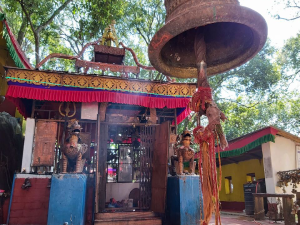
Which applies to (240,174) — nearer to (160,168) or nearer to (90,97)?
(160,168)

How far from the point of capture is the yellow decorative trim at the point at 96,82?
6.69 metres

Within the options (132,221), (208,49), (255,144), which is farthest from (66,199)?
(255,144)

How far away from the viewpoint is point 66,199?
5.14 metres

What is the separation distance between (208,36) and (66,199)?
4.38 m

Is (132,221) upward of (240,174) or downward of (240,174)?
downward

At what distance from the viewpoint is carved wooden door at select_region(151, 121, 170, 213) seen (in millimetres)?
6180

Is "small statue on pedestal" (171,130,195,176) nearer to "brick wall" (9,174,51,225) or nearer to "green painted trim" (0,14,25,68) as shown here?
"brick wall" (9,174,51,225)

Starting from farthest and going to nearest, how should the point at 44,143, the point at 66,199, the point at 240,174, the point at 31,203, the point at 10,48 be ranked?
the point at 240,174 < the point at 10,48 < the point at 44,143 < the point at 31,203 < the point at 66,199

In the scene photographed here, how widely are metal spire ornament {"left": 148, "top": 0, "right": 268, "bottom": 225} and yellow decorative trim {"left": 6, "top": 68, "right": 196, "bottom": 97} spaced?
416cm

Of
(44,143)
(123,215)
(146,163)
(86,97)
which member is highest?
(86,97)

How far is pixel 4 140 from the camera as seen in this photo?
32.6 feet

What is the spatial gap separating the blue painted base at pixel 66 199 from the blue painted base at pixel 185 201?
2.26 m

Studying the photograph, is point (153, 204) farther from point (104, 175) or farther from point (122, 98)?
point (122, 98)

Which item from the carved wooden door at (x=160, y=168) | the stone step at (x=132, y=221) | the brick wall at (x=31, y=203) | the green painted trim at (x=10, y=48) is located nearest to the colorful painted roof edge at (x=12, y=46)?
the green painted trim at (x=10, y=48)
